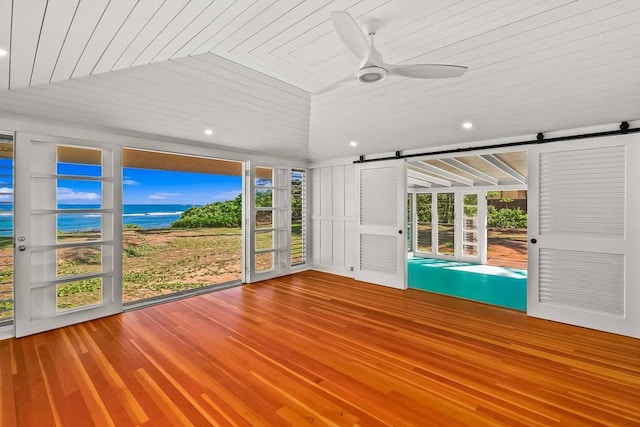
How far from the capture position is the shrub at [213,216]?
1137 cm

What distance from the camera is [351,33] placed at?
1.75m

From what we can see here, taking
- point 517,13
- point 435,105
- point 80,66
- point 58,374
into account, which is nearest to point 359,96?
point 435,105

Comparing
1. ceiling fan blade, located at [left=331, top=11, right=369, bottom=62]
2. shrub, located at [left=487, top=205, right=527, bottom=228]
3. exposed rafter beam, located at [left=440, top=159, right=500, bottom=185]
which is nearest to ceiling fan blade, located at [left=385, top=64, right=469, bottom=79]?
ceiling fan blade, located at [left=331, top=11, right=369, bottom=62]

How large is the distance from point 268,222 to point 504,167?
4690mm

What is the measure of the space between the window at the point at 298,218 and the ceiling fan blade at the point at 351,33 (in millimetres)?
4414

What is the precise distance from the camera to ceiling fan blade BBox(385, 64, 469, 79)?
6.63 ft

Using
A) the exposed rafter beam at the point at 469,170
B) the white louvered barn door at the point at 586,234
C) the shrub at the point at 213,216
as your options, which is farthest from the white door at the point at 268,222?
the shrub at the point at 213,216

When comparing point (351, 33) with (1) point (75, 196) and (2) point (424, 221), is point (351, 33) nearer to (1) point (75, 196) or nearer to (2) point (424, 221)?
(1) point (75, 196)

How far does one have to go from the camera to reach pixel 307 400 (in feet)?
6.81

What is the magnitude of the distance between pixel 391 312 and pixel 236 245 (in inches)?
338

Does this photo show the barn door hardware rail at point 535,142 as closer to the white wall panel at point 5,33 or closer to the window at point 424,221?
the window at point 424,221

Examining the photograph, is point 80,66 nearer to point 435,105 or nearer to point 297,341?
point 297,341

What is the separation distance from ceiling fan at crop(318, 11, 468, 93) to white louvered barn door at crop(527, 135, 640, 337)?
2506mm

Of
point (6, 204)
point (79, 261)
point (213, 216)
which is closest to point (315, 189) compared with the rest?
point (79, 261)
